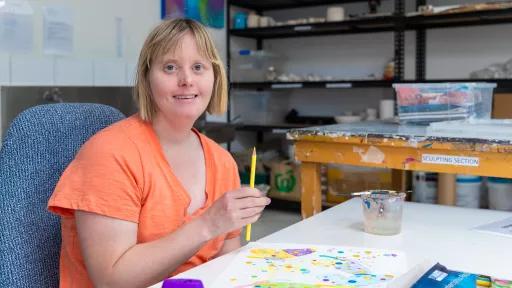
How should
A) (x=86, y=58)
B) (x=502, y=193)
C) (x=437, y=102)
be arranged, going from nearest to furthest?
1. (x=437, y=102)
2. (x=86, y=58)
3. (x=502, y=193)

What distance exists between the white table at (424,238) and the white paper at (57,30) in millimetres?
2086

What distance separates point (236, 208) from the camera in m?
0.94

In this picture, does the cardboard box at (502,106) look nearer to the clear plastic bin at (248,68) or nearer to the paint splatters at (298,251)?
the clear plastic bin at (248,68)

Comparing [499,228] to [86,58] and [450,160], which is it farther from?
[86,58]

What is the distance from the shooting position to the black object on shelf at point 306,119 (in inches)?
170

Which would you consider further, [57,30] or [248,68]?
[248,68]

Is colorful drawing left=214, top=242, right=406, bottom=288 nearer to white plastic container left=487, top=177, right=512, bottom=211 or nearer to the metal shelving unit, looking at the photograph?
white plastic container left=487, top=177, right=512, bottom=211

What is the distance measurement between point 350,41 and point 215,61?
3.27 meters

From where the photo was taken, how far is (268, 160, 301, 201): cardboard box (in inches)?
156

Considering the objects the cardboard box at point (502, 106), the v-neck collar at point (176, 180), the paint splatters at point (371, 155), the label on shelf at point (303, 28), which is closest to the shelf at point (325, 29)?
the label on shelf at point (303, 28)

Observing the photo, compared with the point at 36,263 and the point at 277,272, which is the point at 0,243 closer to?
the point at 36,263

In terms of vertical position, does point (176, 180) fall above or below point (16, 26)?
below

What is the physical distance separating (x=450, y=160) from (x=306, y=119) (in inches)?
110

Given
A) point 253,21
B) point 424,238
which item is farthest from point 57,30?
point 424,238
